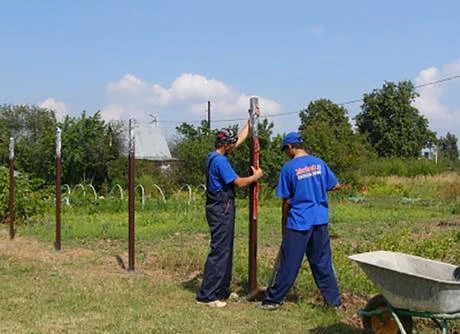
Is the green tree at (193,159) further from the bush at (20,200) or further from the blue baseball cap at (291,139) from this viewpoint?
the blue baseball cap at (291,139)

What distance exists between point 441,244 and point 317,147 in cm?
2931

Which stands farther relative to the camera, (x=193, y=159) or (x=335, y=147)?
(x=335, y=147)

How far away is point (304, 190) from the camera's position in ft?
21.8

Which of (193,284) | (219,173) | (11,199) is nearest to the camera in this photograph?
(219,173)

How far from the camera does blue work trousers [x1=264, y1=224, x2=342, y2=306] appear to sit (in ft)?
21.9

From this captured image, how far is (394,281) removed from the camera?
16.8 feet

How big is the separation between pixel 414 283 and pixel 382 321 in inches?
29.3

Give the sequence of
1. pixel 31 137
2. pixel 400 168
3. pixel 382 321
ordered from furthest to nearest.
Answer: pixel 400 168 < pixel 31 137 < pixel 382 321

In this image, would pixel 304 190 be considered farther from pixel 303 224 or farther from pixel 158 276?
pixel 158 276

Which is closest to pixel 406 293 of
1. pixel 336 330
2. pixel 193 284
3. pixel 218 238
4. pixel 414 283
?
pixel 414 283

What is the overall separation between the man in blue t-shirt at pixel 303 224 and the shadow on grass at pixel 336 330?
0.65 metres

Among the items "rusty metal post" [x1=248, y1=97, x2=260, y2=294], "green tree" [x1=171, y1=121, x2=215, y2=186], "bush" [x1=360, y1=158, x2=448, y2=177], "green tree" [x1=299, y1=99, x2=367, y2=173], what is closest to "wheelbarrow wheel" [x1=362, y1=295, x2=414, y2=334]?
"rusty metal post" [x1=248, y1=97, x2=260, y2=294]

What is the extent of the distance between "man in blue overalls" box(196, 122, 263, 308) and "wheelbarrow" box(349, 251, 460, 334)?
73.4 inches

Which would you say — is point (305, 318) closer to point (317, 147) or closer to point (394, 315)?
point (394, 315)
